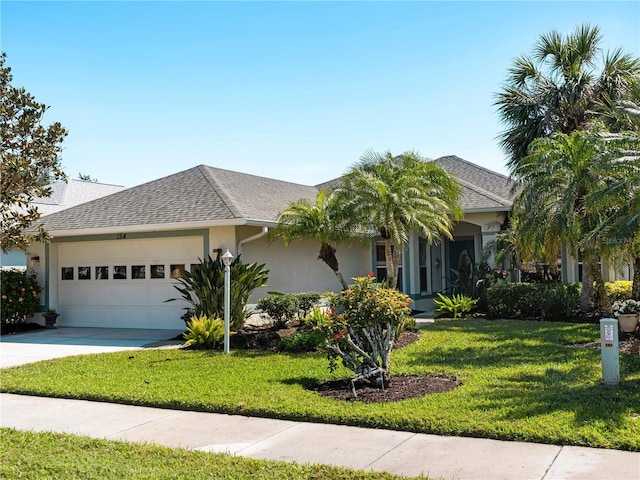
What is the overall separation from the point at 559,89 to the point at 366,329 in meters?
11.5

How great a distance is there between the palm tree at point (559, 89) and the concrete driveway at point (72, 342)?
11.3 m

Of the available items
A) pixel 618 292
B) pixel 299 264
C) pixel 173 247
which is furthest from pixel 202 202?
pixel 618 292

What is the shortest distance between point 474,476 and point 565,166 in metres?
10.3

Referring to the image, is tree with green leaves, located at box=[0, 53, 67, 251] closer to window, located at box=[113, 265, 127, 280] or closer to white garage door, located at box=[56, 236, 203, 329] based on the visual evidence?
white garage door, located at box=[56, 236, 203, 329]

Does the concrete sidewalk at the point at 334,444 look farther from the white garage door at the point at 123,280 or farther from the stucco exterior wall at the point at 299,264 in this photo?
the stucco exterior wall at the point at 299,264

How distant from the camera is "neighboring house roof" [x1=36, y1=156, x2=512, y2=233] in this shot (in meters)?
15.6

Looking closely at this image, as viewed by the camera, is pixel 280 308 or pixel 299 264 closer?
pixel 280 308

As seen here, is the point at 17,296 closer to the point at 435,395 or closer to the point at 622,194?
the point at 435,395

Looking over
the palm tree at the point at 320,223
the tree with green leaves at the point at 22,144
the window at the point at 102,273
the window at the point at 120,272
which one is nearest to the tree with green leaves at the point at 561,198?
the palm tree at the point at 320,223

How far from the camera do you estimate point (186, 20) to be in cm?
1168

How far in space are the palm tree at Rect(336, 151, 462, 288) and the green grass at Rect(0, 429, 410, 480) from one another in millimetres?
8098

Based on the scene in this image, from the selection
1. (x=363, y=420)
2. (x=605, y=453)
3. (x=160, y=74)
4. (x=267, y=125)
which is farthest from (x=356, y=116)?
(x=605, y=453)

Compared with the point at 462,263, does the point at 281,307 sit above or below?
below

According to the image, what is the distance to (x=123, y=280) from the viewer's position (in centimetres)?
1739
